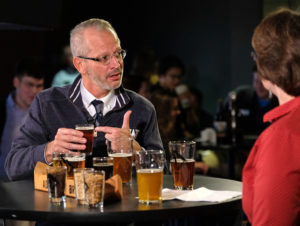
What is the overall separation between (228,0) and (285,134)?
22.8ft

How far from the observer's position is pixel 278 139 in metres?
1.44

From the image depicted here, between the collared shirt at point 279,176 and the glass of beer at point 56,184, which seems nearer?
the collared shirt at point 279,176

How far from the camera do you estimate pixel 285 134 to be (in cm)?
144

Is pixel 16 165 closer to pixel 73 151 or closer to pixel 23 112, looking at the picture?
pixel 73 151

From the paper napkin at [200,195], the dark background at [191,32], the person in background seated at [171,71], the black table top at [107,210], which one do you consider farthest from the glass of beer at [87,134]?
the dark background at [191,32]

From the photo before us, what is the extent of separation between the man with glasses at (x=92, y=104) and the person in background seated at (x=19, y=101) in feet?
4.19

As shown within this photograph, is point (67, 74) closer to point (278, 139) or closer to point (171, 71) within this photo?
point (171, 71)

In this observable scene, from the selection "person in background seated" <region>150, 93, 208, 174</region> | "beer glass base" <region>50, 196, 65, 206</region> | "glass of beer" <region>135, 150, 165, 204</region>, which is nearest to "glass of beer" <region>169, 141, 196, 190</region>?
"glass of beer" <region>135, 150, 165, 204</region>

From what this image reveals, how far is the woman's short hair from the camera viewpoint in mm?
1480

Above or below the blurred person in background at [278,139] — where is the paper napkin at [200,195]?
below

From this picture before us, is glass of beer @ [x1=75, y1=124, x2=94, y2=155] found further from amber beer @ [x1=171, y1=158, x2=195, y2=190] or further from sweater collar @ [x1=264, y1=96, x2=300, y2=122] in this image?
sweater collar @ [x1=264, y1=96, x2=300, y2=122]

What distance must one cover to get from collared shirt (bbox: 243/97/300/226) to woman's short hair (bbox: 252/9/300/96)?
94 millimetres

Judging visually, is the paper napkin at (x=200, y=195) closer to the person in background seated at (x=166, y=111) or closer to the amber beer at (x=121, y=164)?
the amber beer at (x=121, y=164)

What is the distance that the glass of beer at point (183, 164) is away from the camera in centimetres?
205
